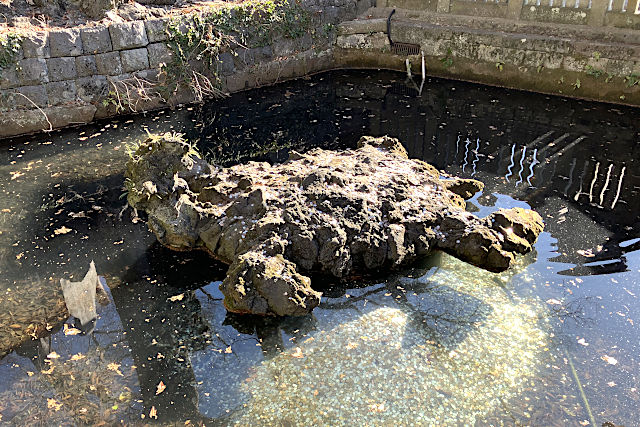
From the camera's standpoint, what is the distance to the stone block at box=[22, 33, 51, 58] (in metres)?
8.46

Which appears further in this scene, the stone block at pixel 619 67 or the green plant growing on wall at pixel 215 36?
the green plant growing on wall at pixel 215 36

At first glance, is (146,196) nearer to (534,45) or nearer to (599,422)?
(599,422)

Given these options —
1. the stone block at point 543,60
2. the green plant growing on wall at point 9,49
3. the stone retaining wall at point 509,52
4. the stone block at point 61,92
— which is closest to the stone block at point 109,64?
the stone block at point 61,92

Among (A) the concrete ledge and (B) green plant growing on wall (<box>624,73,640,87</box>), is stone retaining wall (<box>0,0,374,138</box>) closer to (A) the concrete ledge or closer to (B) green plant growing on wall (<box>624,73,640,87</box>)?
(A) the concrete ledge

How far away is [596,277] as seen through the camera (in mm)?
5105

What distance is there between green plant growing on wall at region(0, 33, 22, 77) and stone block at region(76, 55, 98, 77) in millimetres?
910

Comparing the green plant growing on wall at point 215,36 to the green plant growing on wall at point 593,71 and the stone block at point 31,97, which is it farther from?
the green plant growing on wall at point 593,71

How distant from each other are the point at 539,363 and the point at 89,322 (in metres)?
3.81

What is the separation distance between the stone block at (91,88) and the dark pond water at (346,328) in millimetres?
1994

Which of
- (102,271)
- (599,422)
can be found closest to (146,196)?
(102,271)

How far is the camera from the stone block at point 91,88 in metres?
9.08

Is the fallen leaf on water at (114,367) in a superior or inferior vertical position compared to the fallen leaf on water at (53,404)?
superior

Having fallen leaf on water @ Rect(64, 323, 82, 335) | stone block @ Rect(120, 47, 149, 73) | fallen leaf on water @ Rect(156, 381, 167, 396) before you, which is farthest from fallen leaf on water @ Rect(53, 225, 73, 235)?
stone block @ Rect(120, 47, 149, 73)

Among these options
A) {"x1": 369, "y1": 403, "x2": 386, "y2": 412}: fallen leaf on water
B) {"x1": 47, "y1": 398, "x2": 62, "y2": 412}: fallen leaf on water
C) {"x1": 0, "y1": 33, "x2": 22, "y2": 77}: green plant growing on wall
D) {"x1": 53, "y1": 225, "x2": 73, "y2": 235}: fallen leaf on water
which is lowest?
{"x1": 369, "y1": 403, "x2": 386, "y2": 412}: fallen leaf on water
